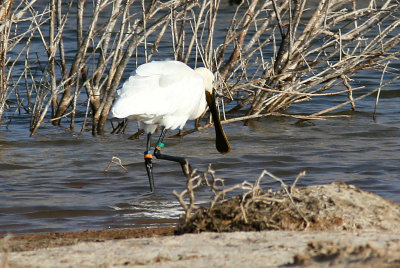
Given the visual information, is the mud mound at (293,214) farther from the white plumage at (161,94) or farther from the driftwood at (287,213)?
the white plumage at (161,94)

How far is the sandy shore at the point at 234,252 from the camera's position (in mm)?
3605

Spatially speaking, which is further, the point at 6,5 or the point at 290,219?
the point at 6,5

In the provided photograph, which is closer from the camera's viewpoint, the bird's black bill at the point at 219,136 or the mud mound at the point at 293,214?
the mud mound at the point at 293,214

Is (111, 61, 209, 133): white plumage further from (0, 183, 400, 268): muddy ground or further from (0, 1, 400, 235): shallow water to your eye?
(0, 183, 400, 268): muddy ground

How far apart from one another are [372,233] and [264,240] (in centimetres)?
62

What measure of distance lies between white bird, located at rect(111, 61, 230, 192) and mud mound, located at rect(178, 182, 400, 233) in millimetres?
2112

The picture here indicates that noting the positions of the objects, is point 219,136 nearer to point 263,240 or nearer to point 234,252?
point 263,240

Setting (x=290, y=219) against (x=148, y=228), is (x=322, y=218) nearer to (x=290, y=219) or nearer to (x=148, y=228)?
(x=290, y=219)

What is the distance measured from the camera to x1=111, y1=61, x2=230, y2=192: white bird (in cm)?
707

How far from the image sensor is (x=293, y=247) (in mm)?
3932

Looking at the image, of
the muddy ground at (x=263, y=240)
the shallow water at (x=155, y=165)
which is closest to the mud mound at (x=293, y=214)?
the muddy ground at (x=263, y=240)

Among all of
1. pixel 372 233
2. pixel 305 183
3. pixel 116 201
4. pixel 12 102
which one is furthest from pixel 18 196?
pixel 12 102

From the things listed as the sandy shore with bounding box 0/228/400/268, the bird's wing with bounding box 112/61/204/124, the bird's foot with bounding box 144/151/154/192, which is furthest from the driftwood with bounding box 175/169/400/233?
the bird's foot with bounding box 144/151/154/192

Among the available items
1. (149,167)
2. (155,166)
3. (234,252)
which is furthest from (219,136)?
(234,252)
